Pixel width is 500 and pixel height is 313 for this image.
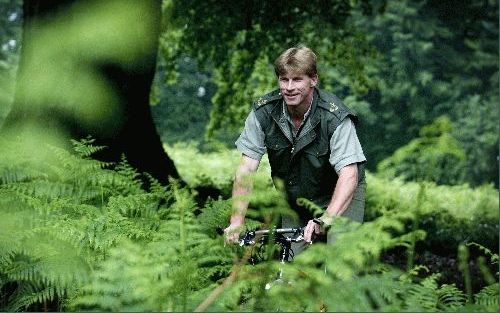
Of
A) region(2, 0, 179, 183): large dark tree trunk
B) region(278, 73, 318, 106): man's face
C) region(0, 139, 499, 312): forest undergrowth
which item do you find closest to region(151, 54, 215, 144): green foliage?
region(2, 0, 179, 183): large dark tree trunk

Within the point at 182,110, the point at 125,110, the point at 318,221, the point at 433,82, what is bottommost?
the point at 318,221

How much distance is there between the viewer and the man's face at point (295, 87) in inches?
177

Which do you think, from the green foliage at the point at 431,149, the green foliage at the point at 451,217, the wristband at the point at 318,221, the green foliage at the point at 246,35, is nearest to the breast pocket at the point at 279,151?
the wristband at the point at 318,221

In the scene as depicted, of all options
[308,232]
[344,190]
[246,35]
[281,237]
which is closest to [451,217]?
[246,35]

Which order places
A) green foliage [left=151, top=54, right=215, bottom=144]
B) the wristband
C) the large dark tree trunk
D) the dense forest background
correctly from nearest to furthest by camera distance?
the dense forest background
the wristband
the large dark tree trunk
green foliage [left=151, top=54, right=215, bottom=144]

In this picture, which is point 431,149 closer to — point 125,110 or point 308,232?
point 308,232

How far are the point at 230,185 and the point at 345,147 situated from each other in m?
10.8

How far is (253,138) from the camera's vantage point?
16.1ft

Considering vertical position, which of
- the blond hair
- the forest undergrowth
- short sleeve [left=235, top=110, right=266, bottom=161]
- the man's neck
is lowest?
the forest undergrowth

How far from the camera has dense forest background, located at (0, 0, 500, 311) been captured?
2.46 metres

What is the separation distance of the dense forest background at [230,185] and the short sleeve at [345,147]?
0.55 metres

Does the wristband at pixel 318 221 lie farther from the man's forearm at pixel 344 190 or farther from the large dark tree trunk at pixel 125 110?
the large dark tree trunk at pixel 125 110

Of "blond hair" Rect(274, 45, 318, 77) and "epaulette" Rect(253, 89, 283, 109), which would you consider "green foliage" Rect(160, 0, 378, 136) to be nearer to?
"epaulette" Rect(253, 89, 283, 109)

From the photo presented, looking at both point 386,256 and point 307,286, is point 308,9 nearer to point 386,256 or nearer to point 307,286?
point 386,256
